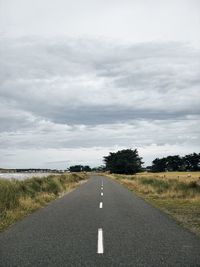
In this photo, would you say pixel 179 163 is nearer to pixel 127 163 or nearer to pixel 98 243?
pixel 127 163

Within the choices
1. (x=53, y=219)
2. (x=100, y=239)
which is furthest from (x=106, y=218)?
(x=100, y=239)

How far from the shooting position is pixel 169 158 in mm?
195875

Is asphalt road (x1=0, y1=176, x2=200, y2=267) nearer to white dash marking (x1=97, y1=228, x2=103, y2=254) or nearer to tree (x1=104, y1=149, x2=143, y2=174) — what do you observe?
white dash marking (x1=97, y1=228, x2=103, y2=254)

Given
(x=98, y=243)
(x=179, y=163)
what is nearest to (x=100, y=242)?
(x=98, y=243)

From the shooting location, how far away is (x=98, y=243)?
30.3 feet

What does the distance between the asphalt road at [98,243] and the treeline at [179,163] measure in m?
177

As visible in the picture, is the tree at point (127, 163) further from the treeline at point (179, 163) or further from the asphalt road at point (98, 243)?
the asphalt road at point (98, 243)

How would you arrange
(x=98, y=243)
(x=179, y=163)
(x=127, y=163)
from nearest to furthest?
(x=98, y=243) → (x=127, y=163) → (x=179, y=163)

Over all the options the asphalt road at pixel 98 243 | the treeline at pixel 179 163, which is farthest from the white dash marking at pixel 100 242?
the treeline at pixel 179 163

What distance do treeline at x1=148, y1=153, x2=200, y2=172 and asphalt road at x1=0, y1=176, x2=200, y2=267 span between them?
177455 mm

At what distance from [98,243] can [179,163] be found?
189 meters

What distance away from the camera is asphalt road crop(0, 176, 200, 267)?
7.43 m

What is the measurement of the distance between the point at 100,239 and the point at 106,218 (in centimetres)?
455

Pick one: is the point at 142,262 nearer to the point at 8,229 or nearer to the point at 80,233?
the point at 80,233
